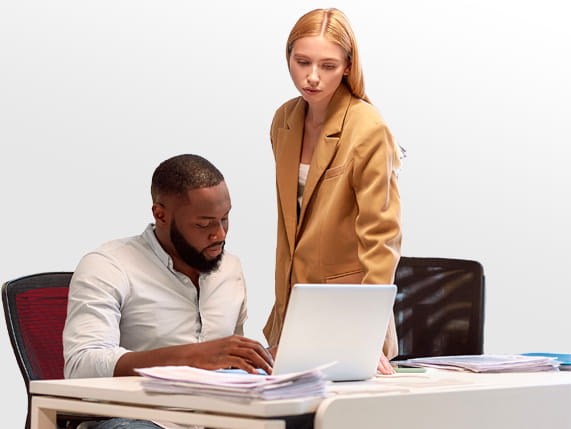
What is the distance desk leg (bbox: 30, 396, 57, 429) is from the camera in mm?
2072

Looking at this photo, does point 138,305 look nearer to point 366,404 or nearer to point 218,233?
point 218,233

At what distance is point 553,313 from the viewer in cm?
468

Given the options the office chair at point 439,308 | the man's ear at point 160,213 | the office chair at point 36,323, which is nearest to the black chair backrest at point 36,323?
the office chair at point 36,323

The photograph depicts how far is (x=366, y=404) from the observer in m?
1.83

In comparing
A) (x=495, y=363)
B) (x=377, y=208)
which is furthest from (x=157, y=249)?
(x=495, y=363)

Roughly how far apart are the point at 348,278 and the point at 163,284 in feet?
1.57

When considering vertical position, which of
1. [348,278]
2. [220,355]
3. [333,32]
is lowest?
[220,355]

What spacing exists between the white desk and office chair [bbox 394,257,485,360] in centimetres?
113

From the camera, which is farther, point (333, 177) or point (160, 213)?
point (333, 177)

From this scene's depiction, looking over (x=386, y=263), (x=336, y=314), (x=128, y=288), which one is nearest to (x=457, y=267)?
(x=386, y=263)

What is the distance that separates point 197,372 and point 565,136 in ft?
10.5

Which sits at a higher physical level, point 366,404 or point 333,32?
point 333,32

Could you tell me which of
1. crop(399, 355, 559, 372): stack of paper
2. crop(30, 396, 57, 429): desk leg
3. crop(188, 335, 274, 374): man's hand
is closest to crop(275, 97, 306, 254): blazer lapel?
crop(399, 355, 559, 372): stack of paper

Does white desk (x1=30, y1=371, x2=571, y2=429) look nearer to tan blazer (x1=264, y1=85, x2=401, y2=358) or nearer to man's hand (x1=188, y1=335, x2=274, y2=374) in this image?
man's hand (x1=188, y1=335, x2=274, y2=374)
